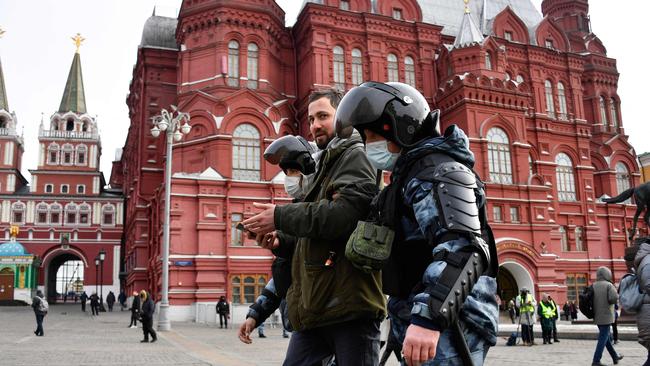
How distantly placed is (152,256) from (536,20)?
108 ft

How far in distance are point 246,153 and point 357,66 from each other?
345 inches

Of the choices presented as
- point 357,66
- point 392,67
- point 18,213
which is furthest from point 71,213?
point 392,67

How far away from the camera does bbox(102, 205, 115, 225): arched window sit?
209ft

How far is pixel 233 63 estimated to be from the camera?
3438 cm

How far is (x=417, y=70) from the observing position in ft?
125

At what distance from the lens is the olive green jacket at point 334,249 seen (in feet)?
11.1

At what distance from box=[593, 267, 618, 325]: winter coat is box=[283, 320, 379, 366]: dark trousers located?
8.40 m

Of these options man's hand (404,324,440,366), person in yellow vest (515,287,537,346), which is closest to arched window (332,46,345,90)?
person in yellow vest (515,287,537,346)

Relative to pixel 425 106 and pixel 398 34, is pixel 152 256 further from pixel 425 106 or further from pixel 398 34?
Result: pixel 425 106

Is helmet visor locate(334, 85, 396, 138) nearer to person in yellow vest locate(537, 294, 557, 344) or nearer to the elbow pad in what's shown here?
the elbow pad

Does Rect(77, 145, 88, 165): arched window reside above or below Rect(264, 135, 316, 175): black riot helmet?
above

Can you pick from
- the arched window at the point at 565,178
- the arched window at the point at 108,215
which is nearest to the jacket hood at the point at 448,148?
the arched window at the point at 565,178

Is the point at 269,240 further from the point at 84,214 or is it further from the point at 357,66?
the point at 84,214

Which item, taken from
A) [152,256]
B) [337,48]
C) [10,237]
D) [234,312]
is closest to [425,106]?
[234,312]
